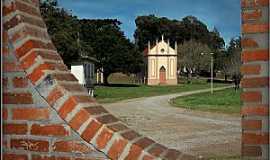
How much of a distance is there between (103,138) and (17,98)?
29.0 inches

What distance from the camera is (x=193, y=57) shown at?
84812 millimetres

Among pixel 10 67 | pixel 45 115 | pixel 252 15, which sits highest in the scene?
pixel 252 15

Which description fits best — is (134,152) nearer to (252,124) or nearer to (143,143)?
(143,143)

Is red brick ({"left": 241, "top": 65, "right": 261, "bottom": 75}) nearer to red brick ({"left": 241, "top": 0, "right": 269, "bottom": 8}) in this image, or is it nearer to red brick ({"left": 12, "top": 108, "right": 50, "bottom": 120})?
red brick ({"left": 241, "top": 0, "right": 269, "bottom": 8})

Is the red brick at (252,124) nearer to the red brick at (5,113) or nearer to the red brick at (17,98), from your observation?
the red brick at (17,98)

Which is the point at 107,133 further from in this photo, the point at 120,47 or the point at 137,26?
the point at 137,26

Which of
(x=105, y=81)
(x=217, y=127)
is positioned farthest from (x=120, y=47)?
(x=217, y=127)

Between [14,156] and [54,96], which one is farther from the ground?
[54,96]

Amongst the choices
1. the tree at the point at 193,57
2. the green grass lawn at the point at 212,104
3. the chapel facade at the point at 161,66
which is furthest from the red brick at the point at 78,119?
the chapel facade at the point at 161,66

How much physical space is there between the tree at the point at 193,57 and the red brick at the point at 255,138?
267 feet

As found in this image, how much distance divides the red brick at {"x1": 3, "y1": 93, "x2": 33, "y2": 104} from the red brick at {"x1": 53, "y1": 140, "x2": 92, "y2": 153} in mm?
382

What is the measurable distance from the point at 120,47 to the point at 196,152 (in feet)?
186

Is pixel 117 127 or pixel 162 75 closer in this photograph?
pixel 117 127

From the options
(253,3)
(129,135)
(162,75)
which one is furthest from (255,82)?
(162,75)
